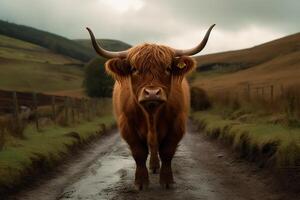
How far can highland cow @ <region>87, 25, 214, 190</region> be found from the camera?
7629 mm

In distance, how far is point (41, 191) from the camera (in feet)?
28.3

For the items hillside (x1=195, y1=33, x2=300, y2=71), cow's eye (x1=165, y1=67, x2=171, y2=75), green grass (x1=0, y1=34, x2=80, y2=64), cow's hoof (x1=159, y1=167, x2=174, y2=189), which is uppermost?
green grass (x1=0, y1=34, x2=80, y2=64)

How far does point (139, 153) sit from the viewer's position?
8.82 metres

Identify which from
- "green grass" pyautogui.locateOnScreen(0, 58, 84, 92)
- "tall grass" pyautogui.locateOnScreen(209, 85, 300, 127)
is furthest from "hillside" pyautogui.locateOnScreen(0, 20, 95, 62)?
"tall grass" pyautogui.locateOnScreen(209, 85, 300, 127)

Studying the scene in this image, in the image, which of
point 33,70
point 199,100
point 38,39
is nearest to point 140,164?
point 199,100

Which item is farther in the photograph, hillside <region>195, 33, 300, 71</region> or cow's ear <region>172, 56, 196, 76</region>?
hillside <region>195, 33, 300, 71</region>

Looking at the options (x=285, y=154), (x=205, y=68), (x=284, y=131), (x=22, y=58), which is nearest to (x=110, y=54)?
(x=285, y=154)

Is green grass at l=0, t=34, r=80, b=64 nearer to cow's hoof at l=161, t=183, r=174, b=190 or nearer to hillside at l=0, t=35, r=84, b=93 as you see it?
hillside at l=0, t=35, r=84, b=93

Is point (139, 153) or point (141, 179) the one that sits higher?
point (139, 153)

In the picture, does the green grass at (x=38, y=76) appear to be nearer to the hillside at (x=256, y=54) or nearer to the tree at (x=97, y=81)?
the hillside at (x=256, y=54)

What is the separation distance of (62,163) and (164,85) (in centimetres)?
475

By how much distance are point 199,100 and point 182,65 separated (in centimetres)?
2443

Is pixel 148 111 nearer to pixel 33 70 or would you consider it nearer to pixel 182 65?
pixel 182 65

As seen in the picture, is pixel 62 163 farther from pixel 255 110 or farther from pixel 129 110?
pixel 255 110
